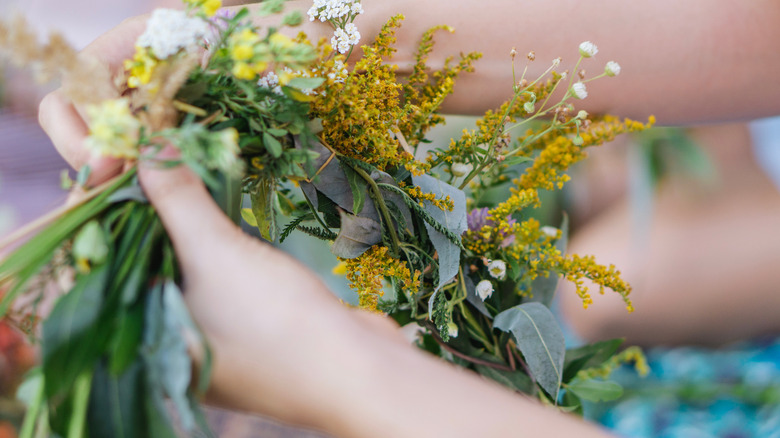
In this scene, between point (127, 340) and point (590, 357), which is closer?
point (127, 340)

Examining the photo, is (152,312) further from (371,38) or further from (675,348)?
(675,348)

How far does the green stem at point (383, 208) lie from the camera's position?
0.47 metres

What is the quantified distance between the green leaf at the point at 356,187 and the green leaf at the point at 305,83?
100 mm

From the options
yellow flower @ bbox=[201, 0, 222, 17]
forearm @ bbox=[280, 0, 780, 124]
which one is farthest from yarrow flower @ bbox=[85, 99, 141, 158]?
forearm @ bbox=[280, 0, 780, 124]

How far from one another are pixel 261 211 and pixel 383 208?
0.12m

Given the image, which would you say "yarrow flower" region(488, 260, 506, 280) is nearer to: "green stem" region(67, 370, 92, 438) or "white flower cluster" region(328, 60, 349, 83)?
"white flower cluster" region(328, 60, 349, 83)

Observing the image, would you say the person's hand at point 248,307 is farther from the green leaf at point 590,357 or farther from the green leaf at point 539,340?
the green leaf at point 590,357

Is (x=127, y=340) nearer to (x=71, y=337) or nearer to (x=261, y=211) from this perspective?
(x=71, y=337)

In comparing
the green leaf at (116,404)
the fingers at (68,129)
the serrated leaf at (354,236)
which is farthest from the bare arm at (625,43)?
the green leaf at (116,404)

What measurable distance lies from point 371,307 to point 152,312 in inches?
9.2

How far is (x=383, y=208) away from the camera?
Result: 0.49m

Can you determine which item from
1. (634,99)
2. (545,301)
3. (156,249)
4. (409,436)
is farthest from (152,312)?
(634,99)

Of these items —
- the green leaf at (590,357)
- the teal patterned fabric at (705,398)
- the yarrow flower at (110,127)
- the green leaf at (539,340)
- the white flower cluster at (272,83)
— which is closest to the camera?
the yarrow flower at (110,127)

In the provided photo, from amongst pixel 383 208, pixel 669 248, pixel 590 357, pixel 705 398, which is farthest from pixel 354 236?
pixel 669 248
